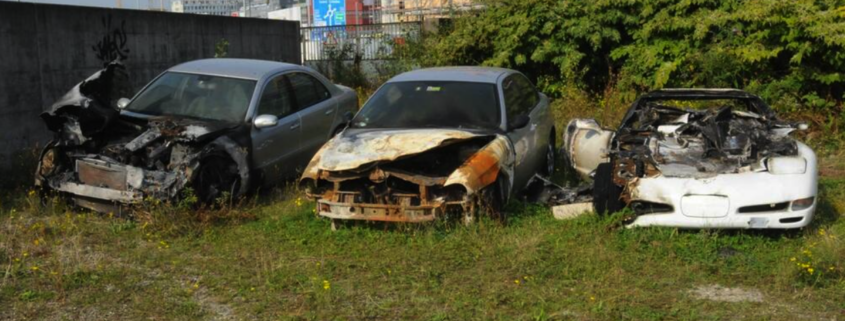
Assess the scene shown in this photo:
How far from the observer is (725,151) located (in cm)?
720

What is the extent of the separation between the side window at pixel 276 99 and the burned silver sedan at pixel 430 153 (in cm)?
116

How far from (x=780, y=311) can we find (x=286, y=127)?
18.4ft

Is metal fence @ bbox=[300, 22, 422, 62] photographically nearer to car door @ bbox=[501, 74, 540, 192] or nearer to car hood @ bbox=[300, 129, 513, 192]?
car door @ bbox=[501, 74, 540, 192]

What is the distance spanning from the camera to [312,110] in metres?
9.73

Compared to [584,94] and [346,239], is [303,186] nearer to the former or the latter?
[346,239]

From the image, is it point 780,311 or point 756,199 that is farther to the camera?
point 756,199

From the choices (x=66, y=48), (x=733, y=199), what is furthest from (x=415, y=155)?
(x=66, y=48)

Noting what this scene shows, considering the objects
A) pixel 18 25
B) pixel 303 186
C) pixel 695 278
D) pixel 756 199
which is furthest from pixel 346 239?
pixel 18 25

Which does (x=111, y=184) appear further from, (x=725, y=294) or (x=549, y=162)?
(x=725, y=294)

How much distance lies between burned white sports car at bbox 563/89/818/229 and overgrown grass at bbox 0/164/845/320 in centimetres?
20

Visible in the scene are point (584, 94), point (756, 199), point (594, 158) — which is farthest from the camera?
point (584, 94)

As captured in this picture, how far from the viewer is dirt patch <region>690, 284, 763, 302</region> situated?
551cm

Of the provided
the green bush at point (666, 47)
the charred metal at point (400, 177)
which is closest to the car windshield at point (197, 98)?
the charred metal at point (400, 177)

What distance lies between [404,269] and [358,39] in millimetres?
14303
